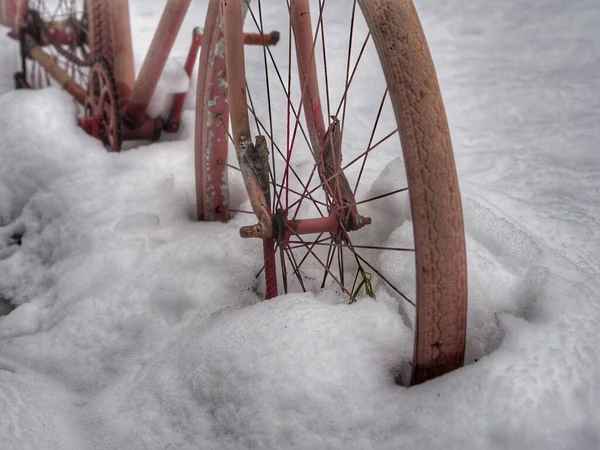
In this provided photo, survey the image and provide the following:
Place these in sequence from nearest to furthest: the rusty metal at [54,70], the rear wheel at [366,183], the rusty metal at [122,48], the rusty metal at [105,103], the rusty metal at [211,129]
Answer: the rear wheel at [366,183] → the rusty metal at [211,129] → the rusty metal at [105,103] → the rusty metal at [122,48] → the rusty metal at [54,70]

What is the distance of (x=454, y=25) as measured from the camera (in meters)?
3.22

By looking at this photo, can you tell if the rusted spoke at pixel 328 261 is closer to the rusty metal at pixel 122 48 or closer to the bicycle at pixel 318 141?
the bicycle at pixel 318 141

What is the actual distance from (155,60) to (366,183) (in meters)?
0.89

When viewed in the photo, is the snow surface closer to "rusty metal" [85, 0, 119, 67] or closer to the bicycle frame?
the bicycle frame

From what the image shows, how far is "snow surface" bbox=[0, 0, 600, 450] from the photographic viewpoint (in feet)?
3.25

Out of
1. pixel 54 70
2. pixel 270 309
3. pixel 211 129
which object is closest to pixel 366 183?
pixel 211 129

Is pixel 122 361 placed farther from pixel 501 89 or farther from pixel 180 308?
pixel 501 89

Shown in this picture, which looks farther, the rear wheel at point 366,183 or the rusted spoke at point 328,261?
the rusted spoke at point 328,261

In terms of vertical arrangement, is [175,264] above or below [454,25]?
below

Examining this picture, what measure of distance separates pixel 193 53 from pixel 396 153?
0.90 metres

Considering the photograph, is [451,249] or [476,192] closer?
[451,249]

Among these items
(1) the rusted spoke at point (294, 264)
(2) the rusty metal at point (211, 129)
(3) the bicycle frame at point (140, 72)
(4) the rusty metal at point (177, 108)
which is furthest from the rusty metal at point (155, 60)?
(1) the rusted spoke at point (294, 264)

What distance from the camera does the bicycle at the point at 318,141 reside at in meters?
0.99

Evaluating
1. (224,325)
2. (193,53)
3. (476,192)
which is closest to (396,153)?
(476,192)
